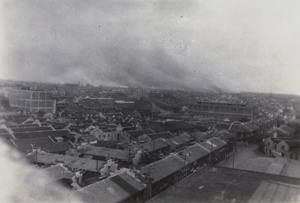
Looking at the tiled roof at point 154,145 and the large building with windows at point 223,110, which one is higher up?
the large building with windows at point 223,110

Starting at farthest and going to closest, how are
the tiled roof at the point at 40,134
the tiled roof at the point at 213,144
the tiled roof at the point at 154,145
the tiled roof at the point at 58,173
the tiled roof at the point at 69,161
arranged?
the tiled roof at the point at 40,134, the tiled roof at the point at 213,144, the tiled roof at the point at 154,145, the tiled roof at the point at 69,161, the tiled roof at the point at 58,173

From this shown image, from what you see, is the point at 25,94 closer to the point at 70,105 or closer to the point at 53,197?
the point at 70,105

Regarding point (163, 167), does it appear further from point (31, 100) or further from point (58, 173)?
point (31, 100)

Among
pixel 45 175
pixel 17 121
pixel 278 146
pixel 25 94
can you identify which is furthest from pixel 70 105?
pixel 45 175

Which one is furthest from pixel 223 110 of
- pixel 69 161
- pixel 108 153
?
pixel 69 161

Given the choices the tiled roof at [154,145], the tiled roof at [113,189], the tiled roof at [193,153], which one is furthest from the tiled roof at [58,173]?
the tiled roof at [154,145]

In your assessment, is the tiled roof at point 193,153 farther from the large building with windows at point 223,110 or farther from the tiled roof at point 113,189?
the large building with windows at point 223,110
